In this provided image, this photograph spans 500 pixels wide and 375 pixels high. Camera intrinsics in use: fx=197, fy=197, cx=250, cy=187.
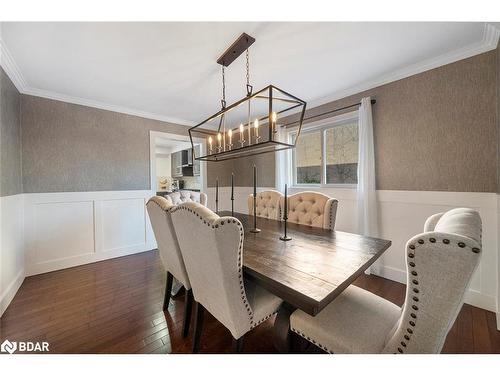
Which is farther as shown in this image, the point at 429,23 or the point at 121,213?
the point at 121,213

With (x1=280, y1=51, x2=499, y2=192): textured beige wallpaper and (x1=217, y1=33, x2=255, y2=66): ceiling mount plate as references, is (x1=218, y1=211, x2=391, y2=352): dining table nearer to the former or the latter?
(x1=280, y1=51, x2=499, y2=192): textured beige wallpaper

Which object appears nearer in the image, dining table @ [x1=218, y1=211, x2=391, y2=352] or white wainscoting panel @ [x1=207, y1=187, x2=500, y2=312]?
dining table @ [x1=218, y1=211, x2=391, y2=352]

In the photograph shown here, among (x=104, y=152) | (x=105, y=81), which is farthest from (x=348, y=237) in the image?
(x=104, y=152)

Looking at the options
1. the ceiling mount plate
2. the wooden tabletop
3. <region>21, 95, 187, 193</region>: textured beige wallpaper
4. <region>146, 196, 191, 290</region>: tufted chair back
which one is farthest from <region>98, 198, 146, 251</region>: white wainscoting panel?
the ceiling mount plate

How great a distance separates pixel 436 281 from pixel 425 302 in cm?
9

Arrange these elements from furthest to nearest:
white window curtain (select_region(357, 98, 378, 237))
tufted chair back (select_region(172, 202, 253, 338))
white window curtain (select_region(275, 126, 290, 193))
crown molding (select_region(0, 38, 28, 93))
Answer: white window curtain (select_region(275, 126, 290, 193)), white window curtain (select_region(357, 98, 378, 237)), crown molding (select_region(0, 38, 28, 93)), tufted chair back (select_region(172, 202, 253, 338))

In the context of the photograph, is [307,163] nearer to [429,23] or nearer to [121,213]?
[429,23]

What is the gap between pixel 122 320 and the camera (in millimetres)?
1581

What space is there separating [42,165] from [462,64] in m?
4.58

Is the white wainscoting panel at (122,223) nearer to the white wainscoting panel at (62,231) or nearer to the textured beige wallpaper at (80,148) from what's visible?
the white wainscoting panel at (62,231)

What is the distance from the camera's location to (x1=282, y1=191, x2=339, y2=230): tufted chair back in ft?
5.93

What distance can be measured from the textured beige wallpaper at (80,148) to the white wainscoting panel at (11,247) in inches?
15.9

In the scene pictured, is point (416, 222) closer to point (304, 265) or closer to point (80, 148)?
point (304, 265)
